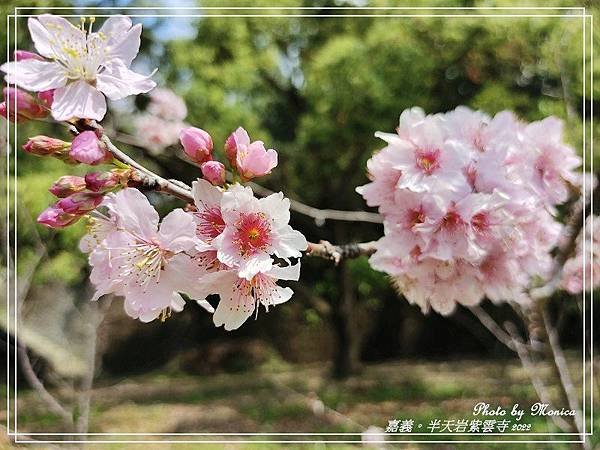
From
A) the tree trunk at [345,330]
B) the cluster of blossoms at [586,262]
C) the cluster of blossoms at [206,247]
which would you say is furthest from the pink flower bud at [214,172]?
the tree trunk at [345,330]

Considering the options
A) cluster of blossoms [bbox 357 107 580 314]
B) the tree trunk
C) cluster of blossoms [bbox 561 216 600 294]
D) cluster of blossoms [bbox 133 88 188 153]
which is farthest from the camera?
the tree trunk

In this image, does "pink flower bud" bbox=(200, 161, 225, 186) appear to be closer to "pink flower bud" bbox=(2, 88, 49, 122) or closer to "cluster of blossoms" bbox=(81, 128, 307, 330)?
"cluster of blossoms" bbox=(81, 128, 307, 330)

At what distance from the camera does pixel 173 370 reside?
3902 mm

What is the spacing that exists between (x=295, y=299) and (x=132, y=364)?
40.3 inches

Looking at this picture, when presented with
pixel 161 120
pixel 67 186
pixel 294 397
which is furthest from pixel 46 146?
pixel 294 397

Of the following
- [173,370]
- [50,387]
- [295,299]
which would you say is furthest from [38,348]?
[295,299]

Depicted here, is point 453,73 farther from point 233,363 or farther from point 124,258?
point 124,258

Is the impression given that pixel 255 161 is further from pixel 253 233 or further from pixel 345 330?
pixel 345 330

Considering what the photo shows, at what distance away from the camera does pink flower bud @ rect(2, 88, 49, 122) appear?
407mm

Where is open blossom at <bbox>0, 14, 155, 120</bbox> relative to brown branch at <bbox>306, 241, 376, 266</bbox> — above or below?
above

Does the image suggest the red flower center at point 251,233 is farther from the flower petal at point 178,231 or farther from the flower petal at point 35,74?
the flower petal at point 35,74

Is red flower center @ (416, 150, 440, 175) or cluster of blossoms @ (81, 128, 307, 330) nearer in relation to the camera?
cluster of blossoms @ (81, 128, 307, 330)

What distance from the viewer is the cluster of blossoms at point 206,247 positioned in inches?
15.9

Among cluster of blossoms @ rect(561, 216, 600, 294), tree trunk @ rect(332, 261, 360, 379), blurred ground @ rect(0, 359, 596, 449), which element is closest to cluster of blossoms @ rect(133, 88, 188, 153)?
blurred ground @ rect(0, 359, 596, 449)
